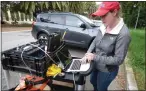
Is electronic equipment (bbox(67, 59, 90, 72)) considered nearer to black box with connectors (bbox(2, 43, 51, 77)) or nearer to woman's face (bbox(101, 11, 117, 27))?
black box with connectors (bbox(2, 43, 51, 77))

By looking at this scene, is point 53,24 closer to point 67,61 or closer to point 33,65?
point 67,61

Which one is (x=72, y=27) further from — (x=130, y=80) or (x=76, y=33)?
(x=130, y=80)

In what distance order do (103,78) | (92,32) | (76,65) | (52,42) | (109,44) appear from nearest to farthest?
(109,44), (103,78), (76,65), (52,42), (92,32)

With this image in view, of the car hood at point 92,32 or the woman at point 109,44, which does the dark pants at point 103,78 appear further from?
the car hood at point 92,32

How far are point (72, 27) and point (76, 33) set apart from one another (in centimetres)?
34

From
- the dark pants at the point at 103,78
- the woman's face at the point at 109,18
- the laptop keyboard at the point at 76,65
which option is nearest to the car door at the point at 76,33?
the laptop keyboard at the point at 76,65

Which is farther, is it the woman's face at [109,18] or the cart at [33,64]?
the cart at [33,64]

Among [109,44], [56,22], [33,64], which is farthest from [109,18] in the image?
[56,22]

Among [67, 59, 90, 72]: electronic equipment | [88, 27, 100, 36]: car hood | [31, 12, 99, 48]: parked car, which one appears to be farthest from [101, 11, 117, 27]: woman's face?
[88, 27, 100, 36]: car hood

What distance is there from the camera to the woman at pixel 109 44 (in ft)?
8.15

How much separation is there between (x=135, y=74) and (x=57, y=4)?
11.9 m

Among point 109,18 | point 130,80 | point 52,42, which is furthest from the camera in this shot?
point 130,80

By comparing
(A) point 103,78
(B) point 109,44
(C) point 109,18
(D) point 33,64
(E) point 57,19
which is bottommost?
(A) point 103,78

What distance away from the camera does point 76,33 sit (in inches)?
354
